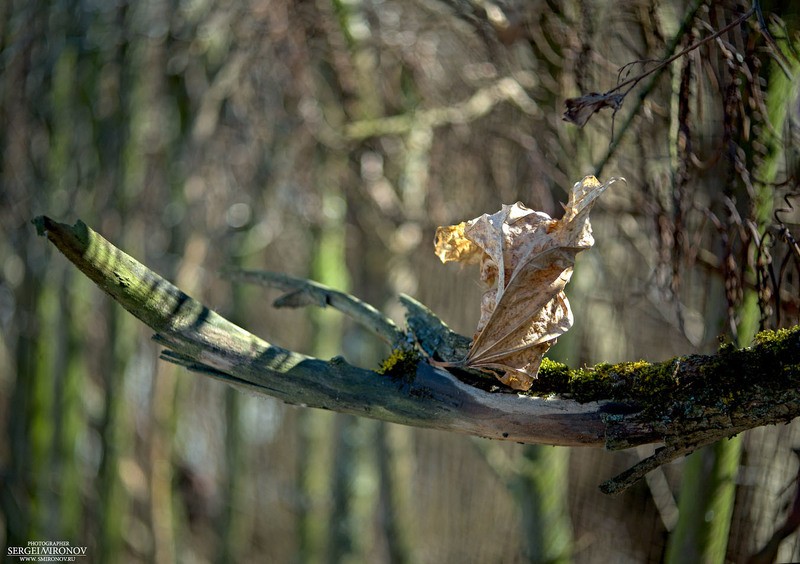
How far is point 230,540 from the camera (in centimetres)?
745

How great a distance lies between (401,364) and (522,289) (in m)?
A: 0.37

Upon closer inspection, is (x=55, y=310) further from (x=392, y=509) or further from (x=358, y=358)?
(x=392, y=509)

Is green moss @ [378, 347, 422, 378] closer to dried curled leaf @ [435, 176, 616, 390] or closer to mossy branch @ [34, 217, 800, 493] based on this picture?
mossy branch @ [34, 217, 800, 493]

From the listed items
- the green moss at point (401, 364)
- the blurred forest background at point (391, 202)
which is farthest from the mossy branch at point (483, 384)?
the blurred forest background at point (391, 202)

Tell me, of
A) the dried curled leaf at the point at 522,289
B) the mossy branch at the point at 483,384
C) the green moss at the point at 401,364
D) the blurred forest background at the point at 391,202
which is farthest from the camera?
the blurred forest background at the point at 391,202

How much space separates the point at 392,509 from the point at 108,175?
3.58 meters

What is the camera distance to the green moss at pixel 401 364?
2.03 metres

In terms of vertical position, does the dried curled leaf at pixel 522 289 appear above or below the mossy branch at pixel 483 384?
above

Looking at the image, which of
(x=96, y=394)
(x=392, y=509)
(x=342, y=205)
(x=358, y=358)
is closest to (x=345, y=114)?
(x=342, y=205)

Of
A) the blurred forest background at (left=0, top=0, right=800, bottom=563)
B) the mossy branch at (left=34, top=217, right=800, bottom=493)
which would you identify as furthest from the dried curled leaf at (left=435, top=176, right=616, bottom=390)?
the blurred forest background at (left=0, top=0, right=800, bottom=563)

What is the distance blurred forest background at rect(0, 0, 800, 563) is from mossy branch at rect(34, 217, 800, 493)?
0.65 metres

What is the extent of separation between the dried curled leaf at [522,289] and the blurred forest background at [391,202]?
732 millimetres

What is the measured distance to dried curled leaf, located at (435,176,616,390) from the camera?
1907mm

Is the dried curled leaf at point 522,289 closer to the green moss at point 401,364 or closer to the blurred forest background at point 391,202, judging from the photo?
the green moss at point 401,364
